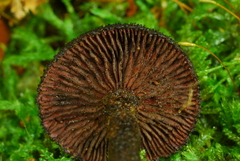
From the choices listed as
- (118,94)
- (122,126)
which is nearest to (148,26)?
(118,94)

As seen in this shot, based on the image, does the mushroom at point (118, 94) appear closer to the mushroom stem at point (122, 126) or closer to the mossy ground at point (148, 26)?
the mushroom stem at point (122, 126)

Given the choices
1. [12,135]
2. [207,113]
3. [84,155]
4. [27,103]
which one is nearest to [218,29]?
[207,113]

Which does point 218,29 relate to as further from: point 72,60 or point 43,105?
point 43,105

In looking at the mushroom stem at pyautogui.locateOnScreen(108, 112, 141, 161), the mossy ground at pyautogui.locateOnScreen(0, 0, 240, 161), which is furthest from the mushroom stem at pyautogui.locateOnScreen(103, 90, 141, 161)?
the mossy ground at pyautogui.locateOnScreen(0, 0, 240, 161)

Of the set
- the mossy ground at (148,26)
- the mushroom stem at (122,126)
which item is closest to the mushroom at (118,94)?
the mushroom stem at (122,126)

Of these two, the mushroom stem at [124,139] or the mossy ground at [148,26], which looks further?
the mossy ground at [148,26]

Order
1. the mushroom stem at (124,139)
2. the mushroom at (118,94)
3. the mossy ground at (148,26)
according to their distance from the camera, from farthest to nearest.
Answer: the mossy ground at (148,26) → the mushroom at (118,94) → the mushroom stem at (124,139)
